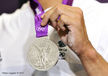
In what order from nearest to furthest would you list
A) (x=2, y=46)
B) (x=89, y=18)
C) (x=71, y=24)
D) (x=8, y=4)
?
1. (x=71, y=24)
2. (x=89, y=18)
3. (x=2, y=46)
4. (x=8, y=4)

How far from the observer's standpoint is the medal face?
33.4 inches

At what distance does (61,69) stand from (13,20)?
31 cm

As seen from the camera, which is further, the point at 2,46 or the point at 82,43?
the point at 2,46

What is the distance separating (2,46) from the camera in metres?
1.05

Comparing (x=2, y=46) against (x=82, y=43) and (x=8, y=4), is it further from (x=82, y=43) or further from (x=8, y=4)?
(x=82, y=43)

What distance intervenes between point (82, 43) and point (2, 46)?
41 cm

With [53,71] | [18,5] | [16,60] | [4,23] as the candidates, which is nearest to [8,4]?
[18,5]

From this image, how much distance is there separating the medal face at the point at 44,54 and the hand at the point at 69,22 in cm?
10

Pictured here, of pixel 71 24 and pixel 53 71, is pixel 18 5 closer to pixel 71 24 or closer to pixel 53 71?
pixel 53 71

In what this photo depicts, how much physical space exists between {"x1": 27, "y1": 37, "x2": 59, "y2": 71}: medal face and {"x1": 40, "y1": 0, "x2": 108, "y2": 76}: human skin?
91mm

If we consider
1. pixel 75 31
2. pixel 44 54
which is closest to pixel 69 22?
pixel 75 31

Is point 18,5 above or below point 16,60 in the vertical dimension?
above

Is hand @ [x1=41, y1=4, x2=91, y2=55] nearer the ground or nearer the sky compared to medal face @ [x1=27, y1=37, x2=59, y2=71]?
nearer the sky

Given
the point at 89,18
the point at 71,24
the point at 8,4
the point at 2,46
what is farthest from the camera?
the point at 8,4
